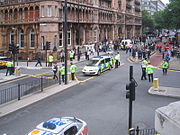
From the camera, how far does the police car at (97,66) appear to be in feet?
78.9

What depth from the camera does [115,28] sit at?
69.9 metres

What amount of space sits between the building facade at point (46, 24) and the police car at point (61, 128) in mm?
30075

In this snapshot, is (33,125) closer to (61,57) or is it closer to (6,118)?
(6,118)

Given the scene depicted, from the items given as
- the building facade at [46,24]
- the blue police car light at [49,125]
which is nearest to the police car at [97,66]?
the building facade at [46,24]

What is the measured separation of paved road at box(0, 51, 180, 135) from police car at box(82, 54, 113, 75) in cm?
399

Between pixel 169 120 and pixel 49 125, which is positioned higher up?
pixel 169 120

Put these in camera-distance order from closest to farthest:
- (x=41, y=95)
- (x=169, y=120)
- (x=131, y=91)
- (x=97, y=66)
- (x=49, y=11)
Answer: (x=169, y=120)
(x=131, y=91)
(x=41, y=95)
(x=97, y=66)
(x=49, y=11)

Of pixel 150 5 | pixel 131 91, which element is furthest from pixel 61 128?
pixel 150 5

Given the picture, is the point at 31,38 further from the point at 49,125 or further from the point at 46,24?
the point at 49,125

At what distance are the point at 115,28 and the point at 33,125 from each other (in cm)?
6036

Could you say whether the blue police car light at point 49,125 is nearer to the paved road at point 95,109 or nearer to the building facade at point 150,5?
the paved road at point 95,109

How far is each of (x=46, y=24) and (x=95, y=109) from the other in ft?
93.4

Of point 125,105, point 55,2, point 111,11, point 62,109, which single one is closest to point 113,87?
point 125,105

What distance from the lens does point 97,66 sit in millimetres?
24406
